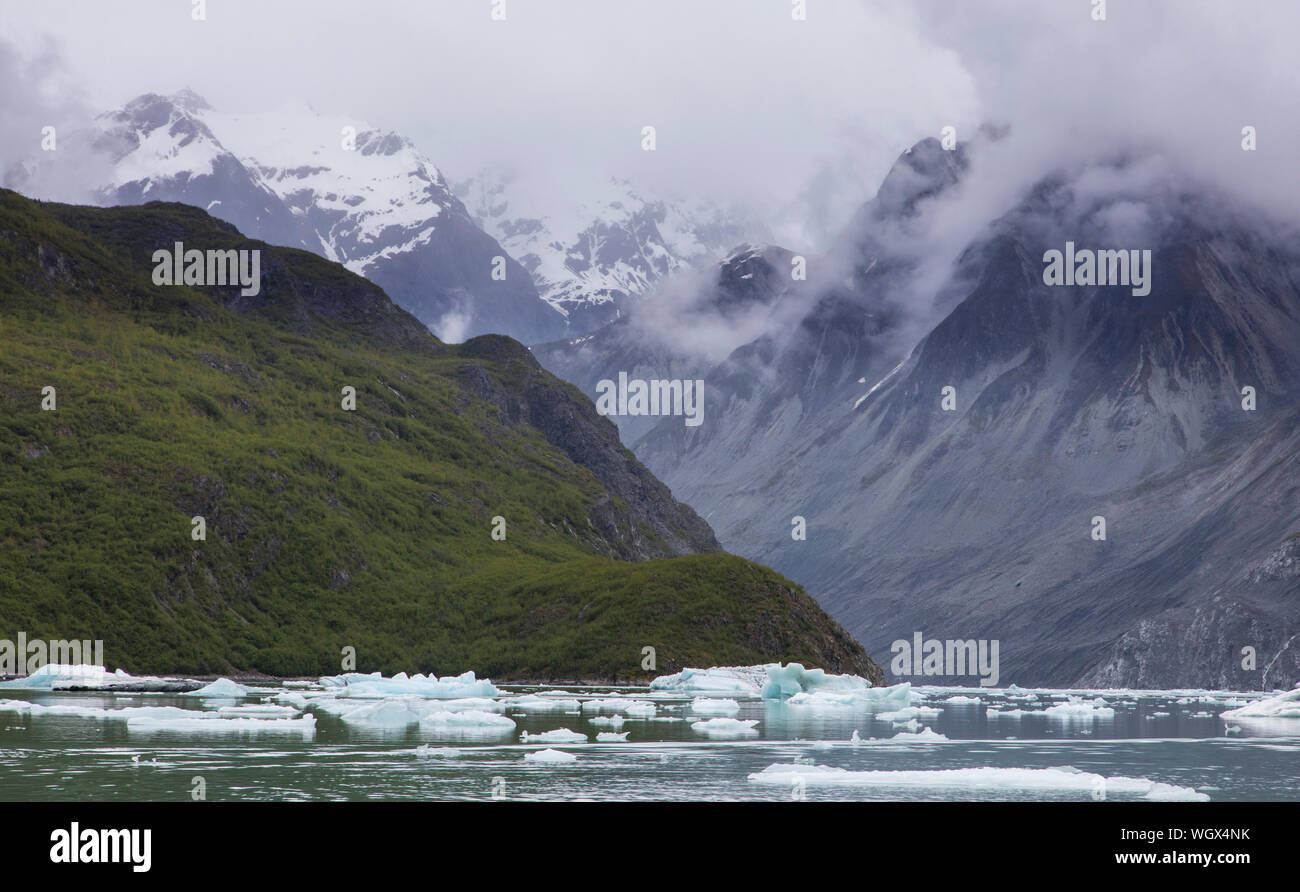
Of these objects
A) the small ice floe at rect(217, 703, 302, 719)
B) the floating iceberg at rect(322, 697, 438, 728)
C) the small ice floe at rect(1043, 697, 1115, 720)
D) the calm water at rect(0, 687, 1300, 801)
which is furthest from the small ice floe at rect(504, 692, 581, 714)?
the small ice floe at rect(1043, 697, 1115, 720)

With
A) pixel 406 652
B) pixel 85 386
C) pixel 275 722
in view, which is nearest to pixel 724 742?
pixel 275 722

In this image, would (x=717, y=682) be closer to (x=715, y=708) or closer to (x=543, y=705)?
(x=715, y=708)

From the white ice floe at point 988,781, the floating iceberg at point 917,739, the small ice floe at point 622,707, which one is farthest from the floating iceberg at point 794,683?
the white ice floe at point 988,781

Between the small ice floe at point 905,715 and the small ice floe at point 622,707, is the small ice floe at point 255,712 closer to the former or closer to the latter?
the small ice floe at point 622,707

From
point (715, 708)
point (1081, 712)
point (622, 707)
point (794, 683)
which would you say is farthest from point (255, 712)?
point (1081, 712)

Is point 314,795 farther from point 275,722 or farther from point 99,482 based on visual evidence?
point 99,482
